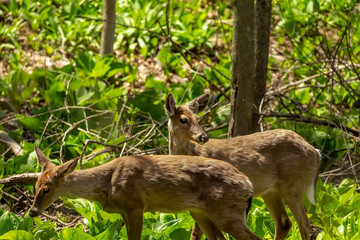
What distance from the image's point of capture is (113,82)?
11.0 metres

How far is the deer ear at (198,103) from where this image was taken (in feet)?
24.8

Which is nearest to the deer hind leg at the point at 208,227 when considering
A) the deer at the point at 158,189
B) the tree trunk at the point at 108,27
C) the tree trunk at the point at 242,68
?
the deer at the point at 158,189

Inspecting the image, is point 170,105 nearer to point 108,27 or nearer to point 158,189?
point 158,189

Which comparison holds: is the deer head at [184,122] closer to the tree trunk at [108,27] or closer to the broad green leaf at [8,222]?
the broad green leaf at [8,222]

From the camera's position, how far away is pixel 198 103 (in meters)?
7.62

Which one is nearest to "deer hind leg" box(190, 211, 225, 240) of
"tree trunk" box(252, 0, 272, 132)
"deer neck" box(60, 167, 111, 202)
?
"deer neck" box(60, 167, 111, 202)

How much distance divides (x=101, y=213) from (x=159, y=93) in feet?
11.9

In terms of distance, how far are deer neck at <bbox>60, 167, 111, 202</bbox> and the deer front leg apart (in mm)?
292

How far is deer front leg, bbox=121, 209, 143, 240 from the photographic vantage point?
554cm

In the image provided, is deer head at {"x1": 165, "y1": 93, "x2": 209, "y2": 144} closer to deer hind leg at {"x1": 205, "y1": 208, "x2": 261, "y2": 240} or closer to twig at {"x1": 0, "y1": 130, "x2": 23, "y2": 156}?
deer hind leg at {"x1": 205, "y1": 208, "x2": 261, "y2": 240}

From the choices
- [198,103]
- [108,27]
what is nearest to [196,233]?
[198,103]

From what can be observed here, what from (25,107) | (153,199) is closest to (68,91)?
(25,107)

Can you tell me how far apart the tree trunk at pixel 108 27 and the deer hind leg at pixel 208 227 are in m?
4.60

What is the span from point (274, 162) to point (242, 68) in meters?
1.46
